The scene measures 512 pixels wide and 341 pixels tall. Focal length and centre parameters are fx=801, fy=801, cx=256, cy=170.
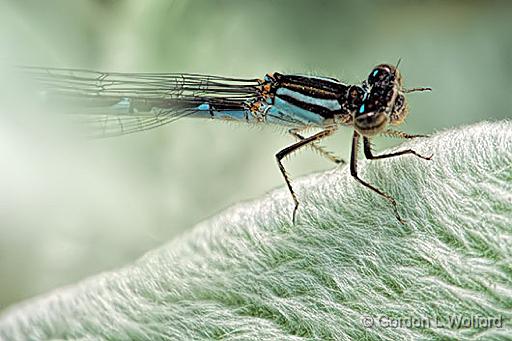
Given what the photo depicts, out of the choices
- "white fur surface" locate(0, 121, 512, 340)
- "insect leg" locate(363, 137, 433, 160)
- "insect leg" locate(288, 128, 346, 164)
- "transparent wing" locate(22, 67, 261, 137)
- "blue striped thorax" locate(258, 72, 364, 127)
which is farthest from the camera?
"transparent wing" locate(22, 67, 261, 137)

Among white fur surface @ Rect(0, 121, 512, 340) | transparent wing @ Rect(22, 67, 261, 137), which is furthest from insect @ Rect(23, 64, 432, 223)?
white fur surface @ Rect(0, 121, 512, 340)

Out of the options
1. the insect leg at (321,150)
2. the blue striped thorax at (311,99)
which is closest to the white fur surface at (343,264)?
the blue striped thorax at (311,99)

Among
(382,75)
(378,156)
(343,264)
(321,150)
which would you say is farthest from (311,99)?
(343,264)

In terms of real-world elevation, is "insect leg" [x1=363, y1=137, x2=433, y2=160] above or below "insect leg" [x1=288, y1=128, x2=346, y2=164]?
below

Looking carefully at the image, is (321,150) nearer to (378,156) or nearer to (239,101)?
(239,101)

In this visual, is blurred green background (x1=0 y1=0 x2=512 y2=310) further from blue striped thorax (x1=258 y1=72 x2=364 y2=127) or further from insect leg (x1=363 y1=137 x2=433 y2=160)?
insect leg (x1=363 y1=137 x2=433 y2=160)

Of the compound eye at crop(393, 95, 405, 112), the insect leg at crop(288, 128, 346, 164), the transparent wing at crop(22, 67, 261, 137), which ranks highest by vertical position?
the transparent wing at crop(22, 67, 261, 137)

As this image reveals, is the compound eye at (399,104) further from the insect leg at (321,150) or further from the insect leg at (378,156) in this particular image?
the insect leg at (321,150)

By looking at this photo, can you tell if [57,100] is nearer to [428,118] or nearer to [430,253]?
[428,118]
